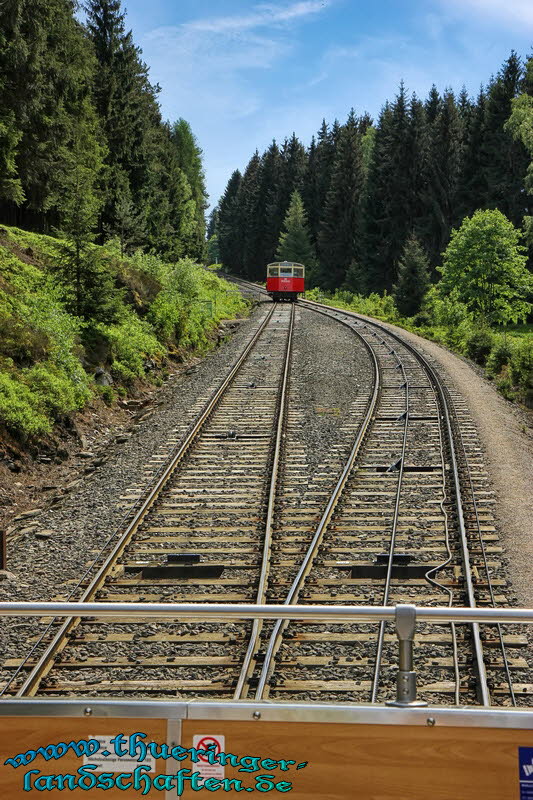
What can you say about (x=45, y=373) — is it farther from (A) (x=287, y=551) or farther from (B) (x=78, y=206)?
(A) (x=287, y=551)

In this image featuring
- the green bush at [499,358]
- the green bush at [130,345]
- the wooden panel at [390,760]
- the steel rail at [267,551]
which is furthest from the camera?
the green bush at [499,358]

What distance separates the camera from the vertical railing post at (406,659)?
306cm

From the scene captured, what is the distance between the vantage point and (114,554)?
9.29m

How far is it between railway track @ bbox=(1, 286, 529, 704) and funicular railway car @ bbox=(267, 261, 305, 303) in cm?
3423

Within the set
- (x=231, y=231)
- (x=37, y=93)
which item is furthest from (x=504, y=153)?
(x=231, y=231)

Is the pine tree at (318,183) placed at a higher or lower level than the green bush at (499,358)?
higher

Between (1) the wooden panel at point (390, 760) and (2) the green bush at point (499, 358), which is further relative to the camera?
(2) the green bush at point (499, 358)

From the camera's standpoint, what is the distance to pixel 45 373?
52.7 feet

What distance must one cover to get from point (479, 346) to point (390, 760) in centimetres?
2776

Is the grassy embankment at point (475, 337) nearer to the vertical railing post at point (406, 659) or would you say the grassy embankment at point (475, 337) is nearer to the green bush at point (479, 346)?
the green bush at point (479, 346)

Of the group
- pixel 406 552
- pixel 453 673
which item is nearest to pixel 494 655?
pixel 453 673

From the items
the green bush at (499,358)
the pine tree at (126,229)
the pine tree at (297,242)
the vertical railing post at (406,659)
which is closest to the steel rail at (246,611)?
the vertical railing post at (406,659)

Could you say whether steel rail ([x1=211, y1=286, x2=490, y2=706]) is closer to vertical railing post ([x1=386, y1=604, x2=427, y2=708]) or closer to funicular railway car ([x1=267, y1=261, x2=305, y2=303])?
vertical railing post ([x1=386, y1=604, x2=427, y2=708])

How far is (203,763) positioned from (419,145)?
2859 inches
